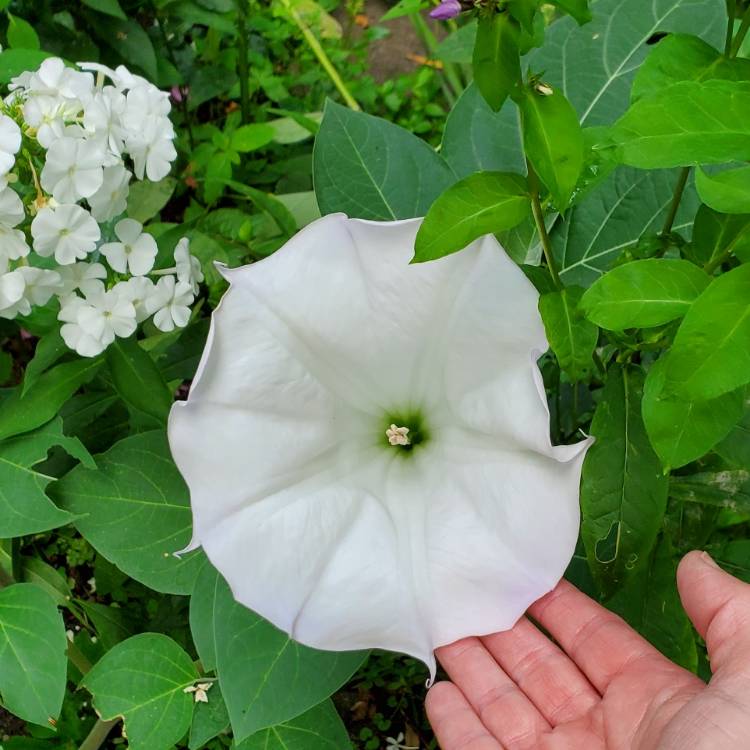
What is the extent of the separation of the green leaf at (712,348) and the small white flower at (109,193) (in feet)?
2.03

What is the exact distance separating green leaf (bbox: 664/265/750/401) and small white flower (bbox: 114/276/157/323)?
62cm

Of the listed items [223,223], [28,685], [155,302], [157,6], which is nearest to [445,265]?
[155,302]

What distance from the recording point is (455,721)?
102cm

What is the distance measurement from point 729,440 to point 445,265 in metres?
0.37

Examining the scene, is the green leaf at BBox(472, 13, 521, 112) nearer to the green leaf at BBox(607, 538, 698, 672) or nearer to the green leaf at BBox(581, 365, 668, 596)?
the green leaf at BBox(581, 365, 668, 596)

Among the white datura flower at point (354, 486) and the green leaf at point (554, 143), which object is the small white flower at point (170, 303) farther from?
the green leaf at point (554, 143)

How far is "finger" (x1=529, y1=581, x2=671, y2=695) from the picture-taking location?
38.3 inches

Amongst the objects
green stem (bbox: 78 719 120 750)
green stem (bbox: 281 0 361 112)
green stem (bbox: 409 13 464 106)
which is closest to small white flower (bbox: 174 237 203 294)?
green stem (bbox: 78 719 120 750)

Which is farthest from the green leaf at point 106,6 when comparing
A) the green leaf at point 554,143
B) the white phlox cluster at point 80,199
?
the green leaf at point 554,143

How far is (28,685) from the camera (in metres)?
1.04

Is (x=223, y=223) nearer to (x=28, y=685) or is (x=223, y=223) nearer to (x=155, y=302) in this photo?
(x=155, y=302)

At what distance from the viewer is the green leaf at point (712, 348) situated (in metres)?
0.60

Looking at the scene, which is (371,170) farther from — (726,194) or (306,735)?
(306,735)

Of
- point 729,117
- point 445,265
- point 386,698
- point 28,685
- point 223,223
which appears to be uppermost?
point 729,117
